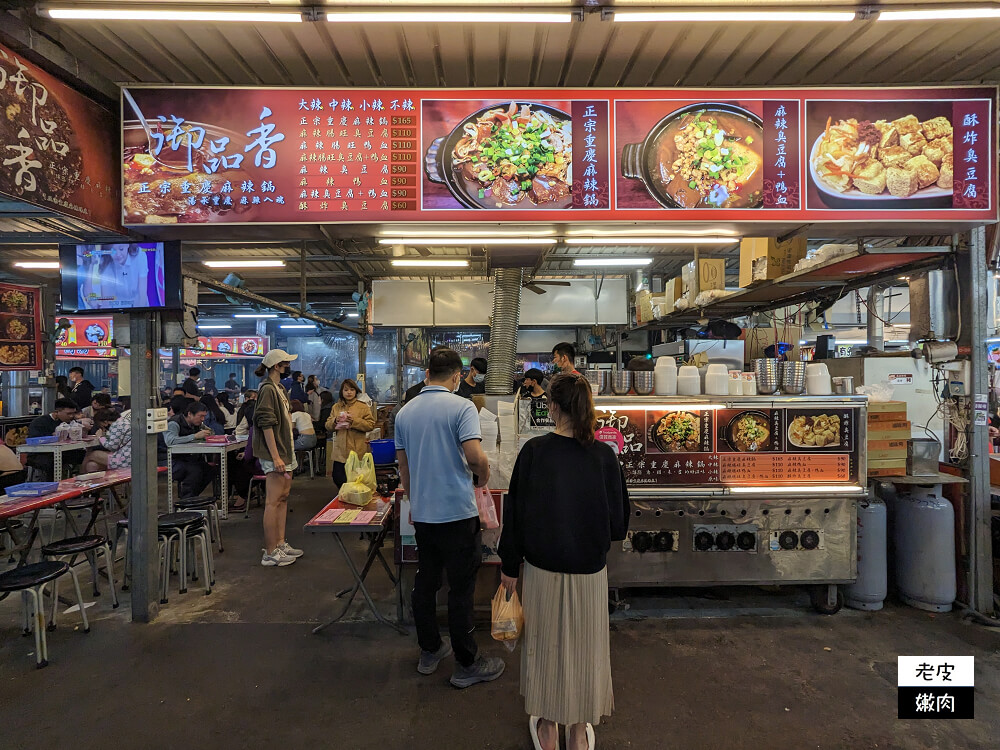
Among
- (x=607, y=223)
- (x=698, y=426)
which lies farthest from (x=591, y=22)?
(x=698, y=426)

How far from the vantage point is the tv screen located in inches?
152

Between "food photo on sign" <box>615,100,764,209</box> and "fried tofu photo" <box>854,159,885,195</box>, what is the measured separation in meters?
0.70

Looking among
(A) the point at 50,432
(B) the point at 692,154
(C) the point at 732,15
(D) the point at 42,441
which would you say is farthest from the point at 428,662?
(A) the point at 50,432

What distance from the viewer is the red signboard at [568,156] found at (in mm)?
3533

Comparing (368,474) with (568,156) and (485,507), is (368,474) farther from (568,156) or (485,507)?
(568,156)

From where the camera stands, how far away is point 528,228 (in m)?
3.82

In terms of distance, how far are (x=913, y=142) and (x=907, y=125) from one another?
131mm

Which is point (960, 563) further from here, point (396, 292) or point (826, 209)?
point (396, 292)

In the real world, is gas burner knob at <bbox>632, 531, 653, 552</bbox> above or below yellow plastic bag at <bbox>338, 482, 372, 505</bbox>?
below

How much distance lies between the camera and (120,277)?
3898mm

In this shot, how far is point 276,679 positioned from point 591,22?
4.65m

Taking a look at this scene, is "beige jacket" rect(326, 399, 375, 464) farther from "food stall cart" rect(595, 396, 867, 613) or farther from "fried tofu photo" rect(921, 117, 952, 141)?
"fried tofu photo" rect(921, 117, 952, 141)

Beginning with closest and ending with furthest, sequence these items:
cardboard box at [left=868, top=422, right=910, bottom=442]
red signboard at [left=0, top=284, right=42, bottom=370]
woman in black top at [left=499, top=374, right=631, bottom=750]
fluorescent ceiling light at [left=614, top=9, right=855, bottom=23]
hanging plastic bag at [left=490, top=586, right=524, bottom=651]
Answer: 1. woman in black top at [left=499, top=374, right=631, bottom=750]
2. hanging plastic bag at [left=490, top=586, right=524, bottom=651]
3. fluorescent ceiling light at [left=614, top=9, right=855, bottom=23]
4. cardboard box at [left=868, top=422, right=910, bottom=442]
5. red signboard at [left=0, top=284, right=42, bottom=370]

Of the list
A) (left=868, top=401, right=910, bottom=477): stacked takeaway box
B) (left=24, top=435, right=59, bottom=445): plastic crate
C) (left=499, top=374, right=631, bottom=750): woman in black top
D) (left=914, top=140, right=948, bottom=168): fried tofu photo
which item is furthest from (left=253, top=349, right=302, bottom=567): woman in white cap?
(left=914, top=140, right=948, bottom=168): fried tofu photo
